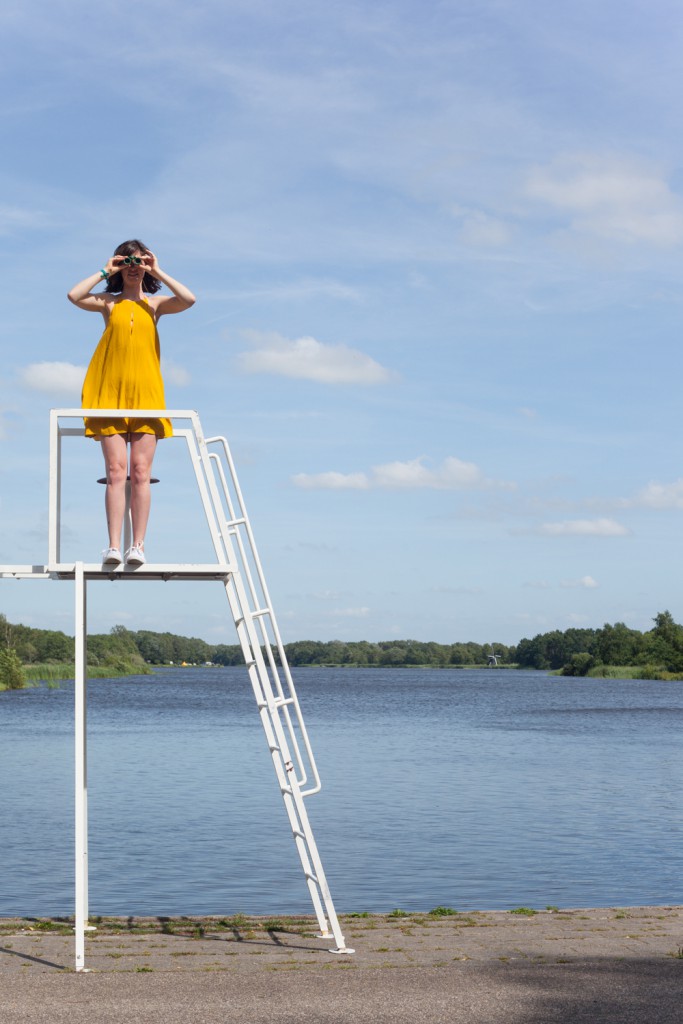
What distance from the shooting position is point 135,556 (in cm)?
888

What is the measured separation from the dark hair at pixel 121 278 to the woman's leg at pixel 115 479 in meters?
1.18

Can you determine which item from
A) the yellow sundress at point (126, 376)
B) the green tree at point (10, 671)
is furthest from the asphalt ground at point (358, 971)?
the green tree at point (10, 671)

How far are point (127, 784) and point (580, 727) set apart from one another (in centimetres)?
3554

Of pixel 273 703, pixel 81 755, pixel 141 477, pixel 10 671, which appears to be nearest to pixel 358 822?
pixel 81 755

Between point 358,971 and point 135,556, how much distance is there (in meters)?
3.21

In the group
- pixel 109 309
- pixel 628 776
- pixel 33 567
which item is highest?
pixel 109 309

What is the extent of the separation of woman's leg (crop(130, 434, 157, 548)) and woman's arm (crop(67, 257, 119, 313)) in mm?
1026

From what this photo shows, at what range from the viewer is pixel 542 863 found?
19797 mm

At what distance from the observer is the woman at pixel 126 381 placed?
917 centimetres

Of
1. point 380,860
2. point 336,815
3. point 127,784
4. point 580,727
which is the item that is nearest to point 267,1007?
point 380,860

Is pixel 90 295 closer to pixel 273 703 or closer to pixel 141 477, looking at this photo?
pixel 141 477

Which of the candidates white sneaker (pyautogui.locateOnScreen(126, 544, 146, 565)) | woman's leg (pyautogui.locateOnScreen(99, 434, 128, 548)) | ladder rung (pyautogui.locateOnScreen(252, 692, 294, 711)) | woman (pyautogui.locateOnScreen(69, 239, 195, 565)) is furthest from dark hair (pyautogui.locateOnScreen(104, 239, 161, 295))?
ladder rung (pyautogui.locateOnScreen(252, 692, 294, 711))

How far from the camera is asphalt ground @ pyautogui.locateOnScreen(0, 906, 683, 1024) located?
6.94 m

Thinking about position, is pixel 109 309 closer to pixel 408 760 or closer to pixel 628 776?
pixel 628 776
